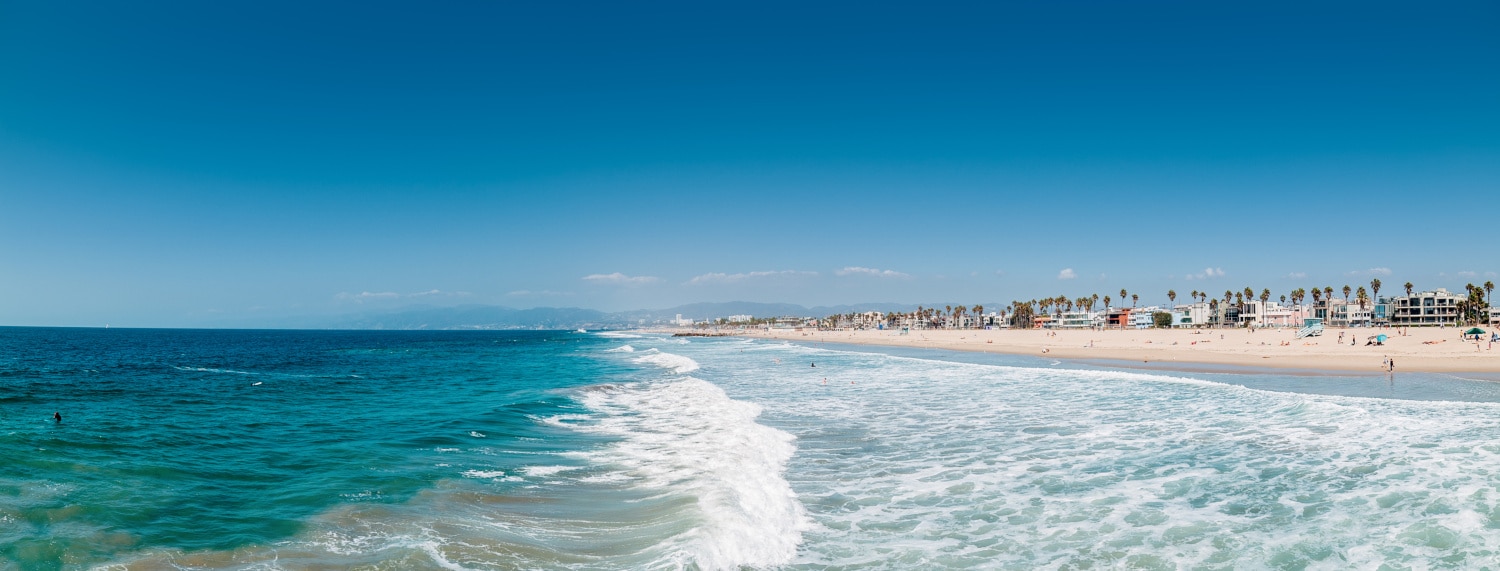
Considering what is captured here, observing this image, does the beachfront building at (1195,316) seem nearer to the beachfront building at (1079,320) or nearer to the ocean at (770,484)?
the beachfront building at (1079,320)

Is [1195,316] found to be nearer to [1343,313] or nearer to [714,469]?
[1343,313]

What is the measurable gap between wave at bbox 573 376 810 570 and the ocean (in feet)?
0.24

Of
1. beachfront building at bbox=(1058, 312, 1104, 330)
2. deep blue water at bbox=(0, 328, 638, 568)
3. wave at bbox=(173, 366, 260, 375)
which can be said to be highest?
beachfront building at bbox=(1058, 312, 1104, 330)

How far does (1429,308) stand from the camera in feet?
392

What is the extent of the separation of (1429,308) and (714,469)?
498 feet

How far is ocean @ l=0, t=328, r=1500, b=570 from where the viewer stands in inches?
354

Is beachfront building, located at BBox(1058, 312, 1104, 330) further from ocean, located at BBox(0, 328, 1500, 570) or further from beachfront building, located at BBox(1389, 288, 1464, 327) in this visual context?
ocean, located at BBox(0, 328, 1500, 570)

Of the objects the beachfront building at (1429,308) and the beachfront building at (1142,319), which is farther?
the beachfront building at (1142,319)

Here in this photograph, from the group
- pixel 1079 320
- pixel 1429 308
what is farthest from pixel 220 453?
pixel 1079 320

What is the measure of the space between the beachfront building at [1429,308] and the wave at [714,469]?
453 feet

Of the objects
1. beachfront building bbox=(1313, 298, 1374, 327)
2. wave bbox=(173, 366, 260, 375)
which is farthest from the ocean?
beachfront building bbox=(1313, 298, 1374, 327)

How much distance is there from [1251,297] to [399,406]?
149 metres

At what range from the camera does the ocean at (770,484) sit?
354 inches

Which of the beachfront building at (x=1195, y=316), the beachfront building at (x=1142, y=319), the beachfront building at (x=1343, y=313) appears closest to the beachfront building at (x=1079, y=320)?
the beachfront building at (x=1142, y=319)
